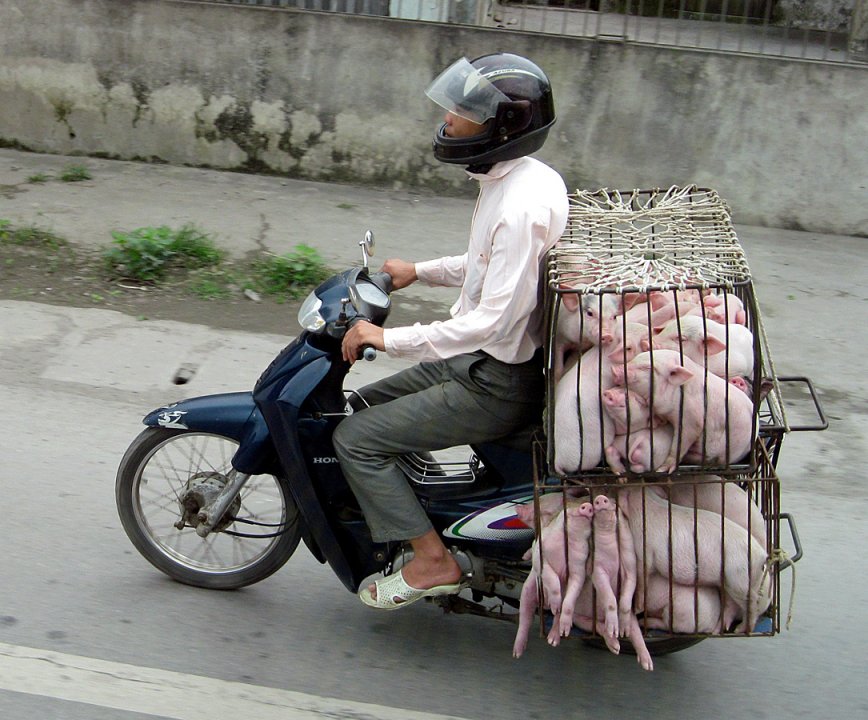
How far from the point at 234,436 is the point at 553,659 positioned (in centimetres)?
119

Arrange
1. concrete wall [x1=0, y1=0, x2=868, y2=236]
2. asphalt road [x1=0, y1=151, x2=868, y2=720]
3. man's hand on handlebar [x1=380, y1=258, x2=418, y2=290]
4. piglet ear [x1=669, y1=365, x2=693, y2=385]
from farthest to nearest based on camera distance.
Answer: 1. concrete wall [x1=0, y1=0, x2=868, y2=236]
2. man's hand on handlebar [x1=380, y1=258, x2=418, y2=290]
3. asphalt road [x1=0, y1=151, x2=868, y2=720]
4. piglet ear [x1=669, y1=365, x2=693, y2=385]

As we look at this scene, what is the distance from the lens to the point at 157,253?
20.2ft

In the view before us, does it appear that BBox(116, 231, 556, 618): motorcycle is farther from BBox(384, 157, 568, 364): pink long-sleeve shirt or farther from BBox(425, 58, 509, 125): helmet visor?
BBox(425, 58, 509, 125): helmet visor

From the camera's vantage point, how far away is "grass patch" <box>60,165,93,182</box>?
7531 mm

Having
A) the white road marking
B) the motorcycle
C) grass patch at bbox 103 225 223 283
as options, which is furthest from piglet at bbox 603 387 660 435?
grass patch at bbox 103 225 223 283

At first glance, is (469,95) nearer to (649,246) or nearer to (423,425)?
(649,246)

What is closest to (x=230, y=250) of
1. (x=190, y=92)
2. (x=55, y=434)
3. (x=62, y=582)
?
(x=190, y=92)

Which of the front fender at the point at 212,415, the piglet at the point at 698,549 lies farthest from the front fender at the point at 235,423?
the piglet at the point at 698,549

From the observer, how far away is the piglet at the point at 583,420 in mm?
2707

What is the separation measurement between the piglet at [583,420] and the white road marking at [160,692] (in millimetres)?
855

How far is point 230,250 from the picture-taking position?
6551 mm

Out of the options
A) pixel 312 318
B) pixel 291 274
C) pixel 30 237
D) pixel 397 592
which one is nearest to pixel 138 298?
pixel 291 274

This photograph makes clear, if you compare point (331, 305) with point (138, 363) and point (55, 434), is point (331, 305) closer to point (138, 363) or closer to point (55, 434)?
point (55, 434)

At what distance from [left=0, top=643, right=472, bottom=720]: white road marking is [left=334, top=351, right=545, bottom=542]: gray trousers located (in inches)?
19.2
